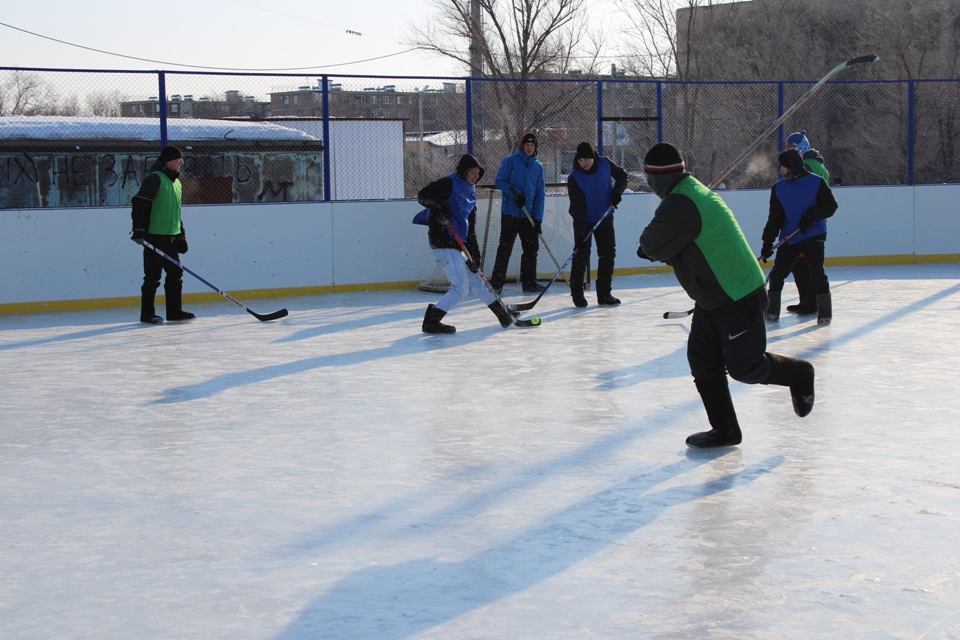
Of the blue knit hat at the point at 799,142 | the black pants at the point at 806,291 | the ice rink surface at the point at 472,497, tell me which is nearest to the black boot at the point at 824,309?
the black pants at the point at 806,291

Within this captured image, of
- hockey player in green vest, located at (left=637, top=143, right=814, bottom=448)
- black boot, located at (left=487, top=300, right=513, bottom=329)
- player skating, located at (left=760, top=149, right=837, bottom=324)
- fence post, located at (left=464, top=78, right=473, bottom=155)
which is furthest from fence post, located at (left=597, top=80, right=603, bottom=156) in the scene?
hockey player in green vest, located at (left=637, top=143, right=814, bottom=448)

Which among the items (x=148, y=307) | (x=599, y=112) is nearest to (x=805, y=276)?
(x=599, y=112)

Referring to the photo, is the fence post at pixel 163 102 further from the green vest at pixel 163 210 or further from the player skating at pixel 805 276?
the player skating at pixel 805 276

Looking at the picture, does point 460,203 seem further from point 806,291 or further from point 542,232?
point 542,232

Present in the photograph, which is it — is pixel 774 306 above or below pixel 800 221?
below

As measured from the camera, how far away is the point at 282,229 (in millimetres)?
10664

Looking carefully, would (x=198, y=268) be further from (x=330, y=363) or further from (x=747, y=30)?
(x=747, y=30)

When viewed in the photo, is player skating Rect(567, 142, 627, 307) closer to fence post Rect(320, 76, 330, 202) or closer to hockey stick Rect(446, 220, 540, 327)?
hockey stick Rect(446, 220, 540, 327)

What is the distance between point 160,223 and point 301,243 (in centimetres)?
218

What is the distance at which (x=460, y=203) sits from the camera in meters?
7.75

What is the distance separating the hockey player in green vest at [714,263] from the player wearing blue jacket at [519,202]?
604 cm

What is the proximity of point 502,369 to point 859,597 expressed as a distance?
150 inches

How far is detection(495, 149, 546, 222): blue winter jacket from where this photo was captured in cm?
1040

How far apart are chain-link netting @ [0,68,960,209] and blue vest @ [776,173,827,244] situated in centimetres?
409
